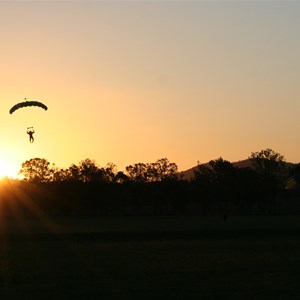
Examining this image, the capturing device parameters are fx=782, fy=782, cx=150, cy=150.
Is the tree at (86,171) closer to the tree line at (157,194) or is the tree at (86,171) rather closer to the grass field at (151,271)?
the tree line at (157,194)

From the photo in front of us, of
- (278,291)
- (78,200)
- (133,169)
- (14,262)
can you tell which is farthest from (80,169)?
(278,291)

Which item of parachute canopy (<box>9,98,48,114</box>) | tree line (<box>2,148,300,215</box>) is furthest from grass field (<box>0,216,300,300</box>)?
tree line (<box>2,148,300,215</box>)

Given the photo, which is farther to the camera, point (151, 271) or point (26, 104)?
point (26, 104)

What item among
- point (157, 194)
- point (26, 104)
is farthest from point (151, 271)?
point (157, 194)

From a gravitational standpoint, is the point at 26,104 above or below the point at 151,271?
above

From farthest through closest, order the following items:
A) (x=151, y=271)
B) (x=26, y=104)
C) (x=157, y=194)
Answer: (x=157, y=194) < (x=26, y=104) < (x=151, y=271)

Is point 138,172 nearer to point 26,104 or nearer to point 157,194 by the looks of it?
point 157,194

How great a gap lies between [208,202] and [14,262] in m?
123

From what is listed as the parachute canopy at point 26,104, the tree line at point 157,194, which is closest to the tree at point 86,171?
the tree line at point 157,194

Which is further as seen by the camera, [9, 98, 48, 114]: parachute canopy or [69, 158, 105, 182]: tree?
[69, 158, 105, 182]: tree

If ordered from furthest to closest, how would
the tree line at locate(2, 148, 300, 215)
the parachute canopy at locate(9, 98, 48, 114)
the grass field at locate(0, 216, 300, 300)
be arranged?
the tree line at locate(2, 148, 300, 215)
the parachute canopy at locate(9, 98, 48, 114)
the grass field at locate(0, 216, 300, 300)

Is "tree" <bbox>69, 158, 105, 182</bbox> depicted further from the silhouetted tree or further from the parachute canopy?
the parachute canopy

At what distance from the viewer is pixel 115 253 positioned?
37.4m

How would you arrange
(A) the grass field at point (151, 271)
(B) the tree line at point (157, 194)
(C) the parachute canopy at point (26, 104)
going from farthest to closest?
(B) the tree line at point (157, 194)
(C) the parachute canopy at point (26, 104)
(A) the grass field at point (151, 271)
